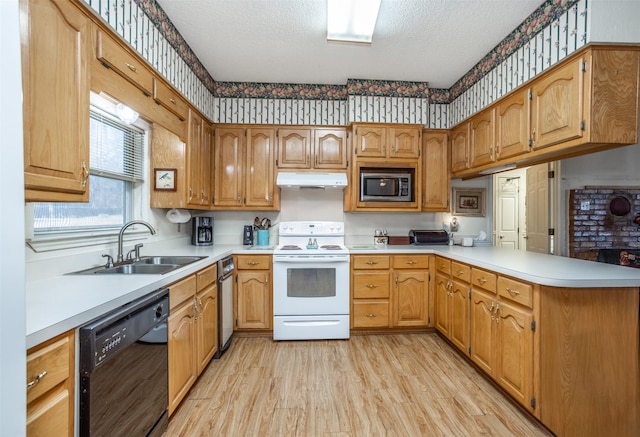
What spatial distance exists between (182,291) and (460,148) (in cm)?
289

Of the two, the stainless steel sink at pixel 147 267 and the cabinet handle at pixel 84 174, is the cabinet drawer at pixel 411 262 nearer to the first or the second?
the stainless steel sink at pixel 147 267

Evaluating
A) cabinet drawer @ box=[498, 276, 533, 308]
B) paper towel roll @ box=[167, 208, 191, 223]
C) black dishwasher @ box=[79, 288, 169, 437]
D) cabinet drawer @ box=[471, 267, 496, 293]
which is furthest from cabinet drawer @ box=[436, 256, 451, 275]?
paper towel roll @ box=[167, 208, 191, 223]

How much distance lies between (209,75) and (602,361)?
3691mm

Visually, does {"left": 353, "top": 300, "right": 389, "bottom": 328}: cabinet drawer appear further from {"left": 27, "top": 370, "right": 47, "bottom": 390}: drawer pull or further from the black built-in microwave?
{"left": 27, "top": 370, "right": 47, "bottom": 390}: drawer pull

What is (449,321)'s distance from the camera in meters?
2.61

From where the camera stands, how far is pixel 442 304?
9.05 ft

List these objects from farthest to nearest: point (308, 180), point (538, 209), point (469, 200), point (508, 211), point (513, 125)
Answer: point (508, 211), point (538, 209), point (469, 200), point (308, 180), point (513, 125)

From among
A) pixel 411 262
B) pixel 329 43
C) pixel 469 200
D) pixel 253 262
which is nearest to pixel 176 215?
pixel 253 262

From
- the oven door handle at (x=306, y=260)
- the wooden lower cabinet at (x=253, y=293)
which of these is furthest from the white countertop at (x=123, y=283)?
the oven door handle at (x=306, y=260)

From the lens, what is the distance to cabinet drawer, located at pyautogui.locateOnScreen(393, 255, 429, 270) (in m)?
2.90

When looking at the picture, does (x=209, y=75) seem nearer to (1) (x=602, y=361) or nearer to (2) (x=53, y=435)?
(2) (x=53, y=435)

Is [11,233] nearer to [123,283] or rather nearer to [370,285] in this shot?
[123,283]

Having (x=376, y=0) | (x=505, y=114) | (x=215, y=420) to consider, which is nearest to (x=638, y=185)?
(x=505, y=114)

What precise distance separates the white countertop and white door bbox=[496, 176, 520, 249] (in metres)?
2.02
